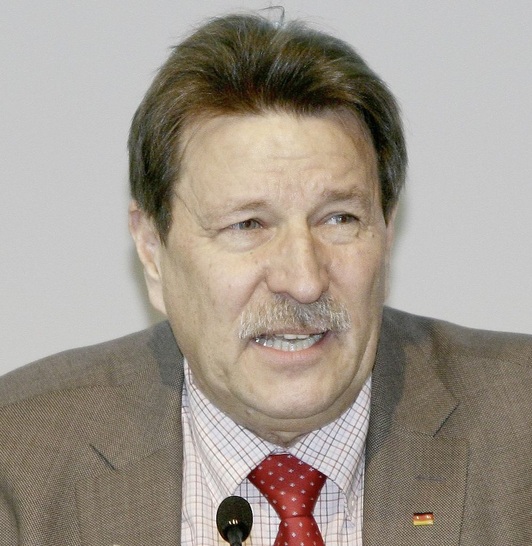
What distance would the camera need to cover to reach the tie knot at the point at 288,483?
289cm

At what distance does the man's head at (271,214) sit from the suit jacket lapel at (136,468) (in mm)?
192

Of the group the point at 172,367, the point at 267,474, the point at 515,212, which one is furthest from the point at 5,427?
the point at 515,212

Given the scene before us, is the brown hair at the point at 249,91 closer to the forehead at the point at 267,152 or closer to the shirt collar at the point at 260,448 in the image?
the forehead at the point at 267,152

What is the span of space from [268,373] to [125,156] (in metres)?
0.97

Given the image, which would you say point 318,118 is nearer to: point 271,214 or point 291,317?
point 271,214

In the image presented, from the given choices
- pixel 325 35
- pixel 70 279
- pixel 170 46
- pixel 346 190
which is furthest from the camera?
pixel 70 279

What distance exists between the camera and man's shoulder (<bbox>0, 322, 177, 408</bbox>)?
3176mm

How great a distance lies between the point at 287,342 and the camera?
9.20 ft

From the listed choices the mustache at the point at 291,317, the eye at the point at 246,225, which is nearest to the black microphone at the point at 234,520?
the mustache at the point at 291,317

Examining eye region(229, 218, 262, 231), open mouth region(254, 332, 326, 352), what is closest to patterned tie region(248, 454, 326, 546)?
open mouth region(254, 332, 326, 352)

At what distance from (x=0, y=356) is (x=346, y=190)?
1.26 m

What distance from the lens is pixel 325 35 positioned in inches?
120

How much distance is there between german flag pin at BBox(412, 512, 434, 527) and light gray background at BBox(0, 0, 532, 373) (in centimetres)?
89

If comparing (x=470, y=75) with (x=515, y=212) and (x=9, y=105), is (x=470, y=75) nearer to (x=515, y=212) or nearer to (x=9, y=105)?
(x=515, y=212)
